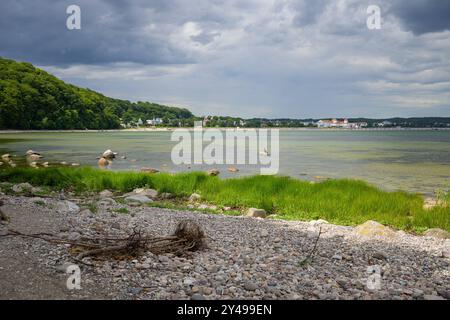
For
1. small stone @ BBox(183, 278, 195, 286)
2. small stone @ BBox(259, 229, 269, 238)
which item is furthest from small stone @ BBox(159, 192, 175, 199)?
small stone @ BBox(183, 278, 195, 286)

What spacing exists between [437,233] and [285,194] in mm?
6141

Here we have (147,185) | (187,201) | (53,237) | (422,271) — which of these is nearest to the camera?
(422,271)

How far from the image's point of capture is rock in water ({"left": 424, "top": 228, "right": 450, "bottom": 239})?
11305 mm

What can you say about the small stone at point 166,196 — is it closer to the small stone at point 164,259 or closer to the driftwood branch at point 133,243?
the driftwood branch at point 133,243

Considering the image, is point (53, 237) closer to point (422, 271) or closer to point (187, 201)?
point (422, 271)

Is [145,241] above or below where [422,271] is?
above

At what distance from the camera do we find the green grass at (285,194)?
13.6 m

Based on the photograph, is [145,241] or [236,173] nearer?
[145,241]

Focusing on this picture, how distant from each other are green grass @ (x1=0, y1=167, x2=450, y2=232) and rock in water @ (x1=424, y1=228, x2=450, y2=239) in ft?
2.17

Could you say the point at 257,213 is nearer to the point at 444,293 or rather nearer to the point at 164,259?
the point at 164,259

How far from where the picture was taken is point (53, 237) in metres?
8.13

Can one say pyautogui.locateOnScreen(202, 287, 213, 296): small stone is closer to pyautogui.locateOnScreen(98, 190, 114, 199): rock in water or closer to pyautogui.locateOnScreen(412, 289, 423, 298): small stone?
pyautogui.locateOnScreen(412, 289, 423, 298): small stone
